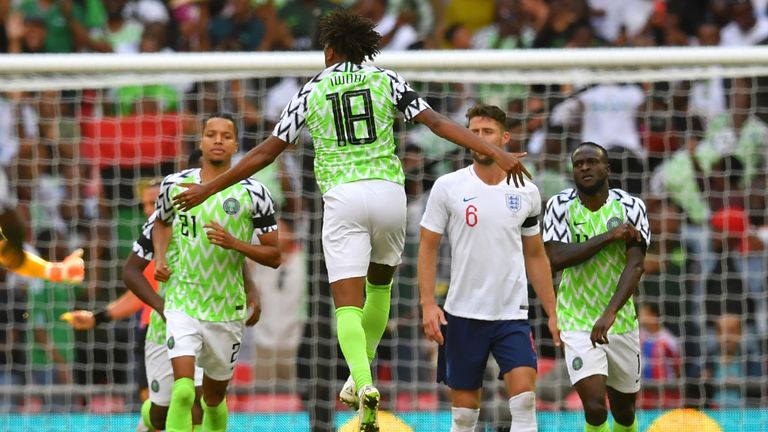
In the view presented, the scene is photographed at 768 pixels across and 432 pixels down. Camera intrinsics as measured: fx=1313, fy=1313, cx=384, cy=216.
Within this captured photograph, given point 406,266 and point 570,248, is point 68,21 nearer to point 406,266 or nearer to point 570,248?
point 406,266

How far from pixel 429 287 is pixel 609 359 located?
1.32 m

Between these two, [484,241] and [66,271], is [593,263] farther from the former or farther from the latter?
[66,271]

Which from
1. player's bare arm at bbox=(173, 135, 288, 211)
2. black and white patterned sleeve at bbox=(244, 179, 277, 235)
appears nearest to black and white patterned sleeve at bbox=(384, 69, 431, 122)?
player's bare arm at bbox=(173, 135, 288, 211)

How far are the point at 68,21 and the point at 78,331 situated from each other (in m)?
3.28

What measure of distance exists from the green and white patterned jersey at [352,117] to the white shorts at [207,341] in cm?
163

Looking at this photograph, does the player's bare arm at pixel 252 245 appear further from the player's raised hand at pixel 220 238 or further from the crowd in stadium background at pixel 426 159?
the crowd in stadium background at pixel 426 159

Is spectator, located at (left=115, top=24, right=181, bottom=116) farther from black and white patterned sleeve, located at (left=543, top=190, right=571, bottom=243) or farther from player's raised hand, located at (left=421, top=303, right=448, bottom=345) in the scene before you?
player's raised hand, located at (left=421, top=303, right=448, bottom=345)

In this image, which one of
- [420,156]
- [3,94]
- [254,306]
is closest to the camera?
[254,306]

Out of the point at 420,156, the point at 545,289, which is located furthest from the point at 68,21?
the point at 545,289

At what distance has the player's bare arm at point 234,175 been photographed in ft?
24.0

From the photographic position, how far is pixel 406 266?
40.7 ft

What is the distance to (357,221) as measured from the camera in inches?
297

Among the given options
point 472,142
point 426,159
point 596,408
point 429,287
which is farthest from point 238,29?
point 472,142

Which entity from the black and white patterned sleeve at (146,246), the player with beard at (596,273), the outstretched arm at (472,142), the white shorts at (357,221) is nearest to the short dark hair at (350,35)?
the outstretched arm at (472,142)
